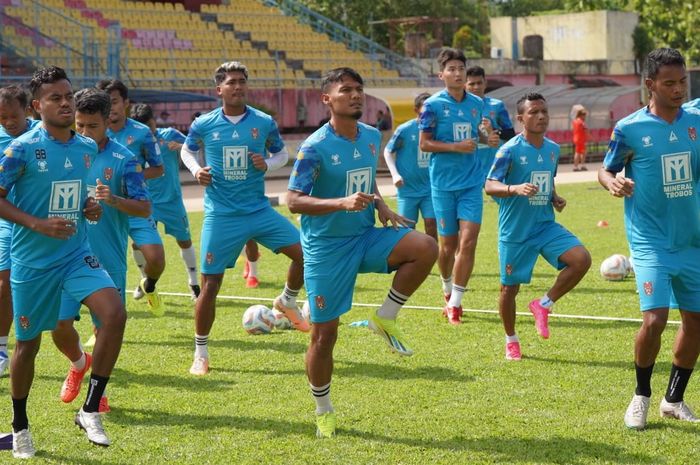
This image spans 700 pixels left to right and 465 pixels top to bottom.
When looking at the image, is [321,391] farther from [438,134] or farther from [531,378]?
[438,134]

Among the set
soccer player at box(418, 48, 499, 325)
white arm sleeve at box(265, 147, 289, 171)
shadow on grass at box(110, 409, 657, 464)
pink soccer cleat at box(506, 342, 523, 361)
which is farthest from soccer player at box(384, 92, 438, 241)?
shadow on grass at box(110, 409, 657, 464)

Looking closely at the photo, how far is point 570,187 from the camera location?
26969 millimetres

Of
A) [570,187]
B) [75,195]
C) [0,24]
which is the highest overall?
[0,24]

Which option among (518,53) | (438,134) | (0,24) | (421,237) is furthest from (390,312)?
(518,53)

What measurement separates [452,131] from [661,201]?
450 centimetres

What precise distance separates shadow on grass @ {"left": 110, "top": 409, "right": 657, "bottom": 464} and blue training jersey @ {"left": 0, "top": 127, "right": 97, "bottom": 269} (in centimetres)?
136

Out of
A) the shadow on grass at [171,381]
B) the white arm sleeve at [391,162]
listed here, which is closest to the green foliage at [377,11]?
the white arm sleeve at [391,162]

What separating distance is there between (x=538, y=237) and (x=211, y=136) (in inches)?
109

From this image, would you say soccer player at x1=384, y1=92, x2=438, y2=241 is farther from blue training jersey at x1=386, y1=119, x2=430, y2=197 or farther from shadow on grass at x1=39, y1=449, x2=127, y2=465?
shadow on grass at x1=39, y1=449, x2=127, y2=465

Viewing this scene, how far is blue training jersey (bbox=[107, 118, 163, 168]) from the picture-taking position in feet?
29.0

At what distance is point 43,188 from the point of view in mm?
6445

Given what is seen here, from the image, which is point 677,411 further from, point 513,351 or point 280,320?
point 280,320

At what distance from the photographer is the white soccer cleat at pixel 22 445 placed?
6.41 meters

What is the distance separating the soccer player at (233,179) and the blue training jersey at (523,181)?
1.70 m
